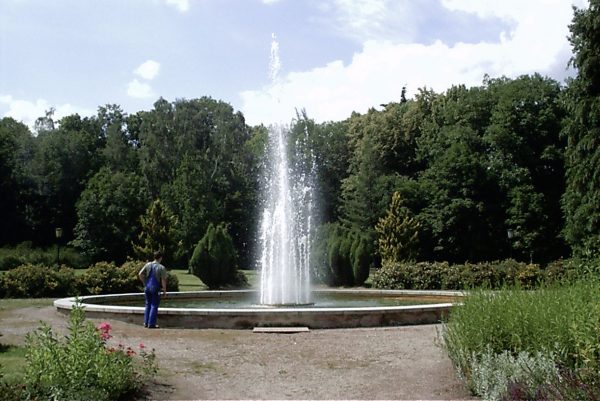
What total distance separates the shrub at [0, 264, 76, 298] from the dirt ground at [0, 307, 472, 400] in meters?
8.29

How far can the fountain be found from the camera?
1277 cm

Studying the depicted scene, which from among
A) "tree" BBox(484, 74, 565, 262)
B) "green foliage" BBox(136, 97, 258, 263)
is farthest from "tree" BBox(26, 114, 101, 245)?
"tree" BBox(484, 74, 565, 262)

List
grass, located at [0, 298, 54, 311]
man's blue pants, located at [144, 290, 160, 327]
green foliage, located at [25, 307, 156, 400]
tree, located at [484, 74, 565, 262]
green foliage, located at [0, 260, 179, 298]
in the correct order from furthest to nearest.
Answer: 1. tree, located at [484, 74, 565, 262]
2. green foliage, located at [0, 260, 179, 298]
3. grass, located at [0, 298, 54, 311]
4. man's blue pants, located at [144, 290, 160, 327]
5. green foliage, located at [25, 307, 156, 400]

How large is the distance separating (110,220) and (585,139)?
3132 cm

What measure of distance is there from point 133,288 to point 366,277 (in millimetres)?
11816

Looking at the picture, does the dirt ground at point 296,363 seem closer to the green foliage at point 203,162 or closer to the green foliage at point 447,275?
the green foliage at point 447,275

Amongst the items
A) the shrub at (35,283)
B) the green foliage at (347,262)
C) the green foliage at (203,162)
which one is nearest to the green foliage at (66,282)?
the shrub at (35,283)

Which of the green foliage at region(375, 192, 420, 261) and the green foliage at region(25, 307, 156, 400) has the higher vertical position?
the green foliage at region(375, 192, 420, 261)

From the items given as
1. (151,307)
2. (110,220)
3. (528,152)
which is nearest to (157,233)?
(110,220)

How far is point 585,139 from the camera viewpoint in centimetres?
2716

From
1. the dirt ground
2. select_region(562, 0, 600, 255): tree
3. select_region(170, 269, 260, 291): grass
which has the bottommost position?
the dirt ground

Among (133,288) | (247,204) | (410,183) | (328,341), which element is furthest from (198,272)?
(247,204)

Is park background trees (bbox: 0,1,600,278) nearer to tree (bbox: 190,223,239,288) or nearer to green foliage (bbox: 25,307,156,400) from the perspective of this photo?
tree (bbox: 190,223,239,288)

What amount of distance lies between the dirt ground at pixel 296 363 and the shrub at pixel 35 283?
829 centimetres
